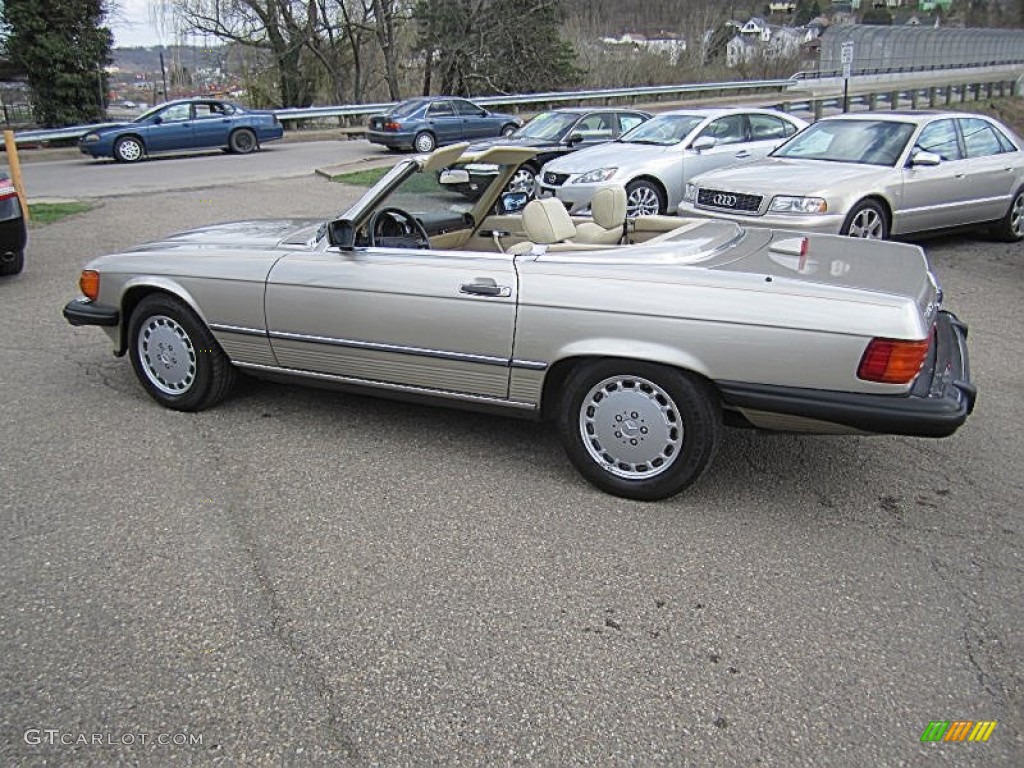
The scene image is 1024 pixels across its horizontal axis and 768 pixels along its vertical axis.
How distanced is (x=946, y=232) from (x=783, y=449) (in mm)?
5698

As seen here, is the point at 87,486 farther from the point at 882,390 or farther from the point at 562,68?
the point at 562,68

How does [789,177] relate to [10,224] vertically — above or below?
above

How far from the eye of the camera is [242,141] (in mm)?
21156

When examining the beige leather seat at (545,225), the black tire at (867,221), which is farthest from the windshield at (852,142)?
the beige leather seat at (545,225)

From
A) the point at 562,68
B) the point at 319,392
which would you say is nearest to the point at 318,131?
the point at 562,68

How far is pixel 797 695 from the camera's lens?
8.40ft

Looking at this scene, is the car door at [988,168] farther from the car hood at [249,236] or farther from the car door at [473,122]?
the car door at [473,122]

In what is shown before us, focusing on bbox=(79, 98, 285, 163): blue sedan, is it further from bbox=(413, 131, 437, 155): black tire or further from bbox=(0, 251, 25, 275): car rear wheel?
bbox=(0, 251, 25, 275): car rear wheel

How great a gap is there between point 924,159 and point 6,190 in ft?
27.5

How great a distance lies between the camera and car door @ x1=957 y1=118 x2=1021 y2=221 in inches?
343

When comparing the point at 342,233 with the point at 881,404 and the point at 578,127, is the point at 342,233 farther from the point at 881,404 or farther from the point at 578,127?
the point at 578,127

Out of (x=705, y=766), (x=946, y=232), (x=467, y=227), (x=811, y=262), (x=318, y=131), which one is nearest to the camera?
(x=705, y=766)

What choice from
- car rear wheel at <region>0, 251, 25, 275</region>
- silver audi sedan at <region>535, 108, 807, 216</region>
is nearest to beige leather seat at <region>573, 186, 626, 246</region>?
silver audi sedan at <region>535, 108, 807, 216</region>

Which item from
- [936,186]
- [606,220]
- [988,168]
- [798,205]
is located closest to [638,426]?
[606,220]
